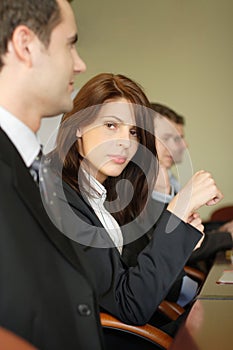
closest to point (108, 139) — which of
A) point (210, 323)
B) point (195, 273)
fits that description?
point (210, 323)

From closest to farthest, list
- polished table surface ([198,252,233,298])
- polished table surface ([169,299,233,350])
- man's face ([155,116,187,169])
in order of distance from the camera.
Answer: polished table surface ([169,299,233,350]), polished table surface ([198,252,233,298]), man's face ([155,116,187,169])

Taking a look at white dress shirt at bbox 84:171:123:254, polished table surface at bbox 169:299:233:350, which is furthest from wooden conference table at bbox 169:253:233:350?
white dress shirt at bbox 84:171:123:254

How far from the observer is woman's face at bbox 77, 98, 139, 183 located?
2.24 meters

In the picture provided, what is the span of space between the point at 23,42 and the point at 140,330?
1048 mm

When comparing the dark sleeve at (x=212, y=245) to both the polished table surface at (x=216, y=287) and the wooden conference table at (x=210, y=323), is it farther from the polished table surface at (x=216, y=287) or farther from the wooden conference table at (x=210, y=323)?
the wooden conference table at (x=210, y=323)

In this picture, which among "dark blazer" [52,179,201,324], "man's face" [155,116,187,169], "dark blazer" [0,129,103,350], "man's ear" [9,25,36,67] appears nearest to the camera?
"dark blazer" [0,129,103,350]

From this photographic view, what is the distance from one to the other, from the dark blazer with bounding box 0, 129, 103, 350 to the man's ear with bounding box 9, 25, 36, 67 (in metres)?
0.16

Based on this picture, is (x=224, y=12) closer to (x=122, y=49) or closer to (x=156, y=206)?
(x=122, y=49)

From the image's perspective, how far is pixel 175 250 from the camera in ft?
6.20

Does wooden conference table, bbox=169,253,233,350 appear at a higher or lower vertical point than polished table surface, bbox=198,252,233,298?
higher

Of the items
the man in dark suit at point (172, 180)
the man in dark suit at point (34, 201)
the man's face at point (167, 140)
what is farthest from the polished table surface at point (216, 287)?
the man's face at point (167, 140)

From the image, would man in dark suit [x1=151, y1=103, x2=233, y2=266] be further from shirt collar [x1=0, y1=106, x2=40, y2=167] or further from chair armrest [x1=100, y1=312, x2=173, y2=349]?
shirt collar [x1=0, y1=106, x2=40, y2=167]

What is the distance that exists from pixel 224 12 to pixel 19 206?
480 centimetres

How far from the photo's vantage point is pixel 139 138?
2344mm
